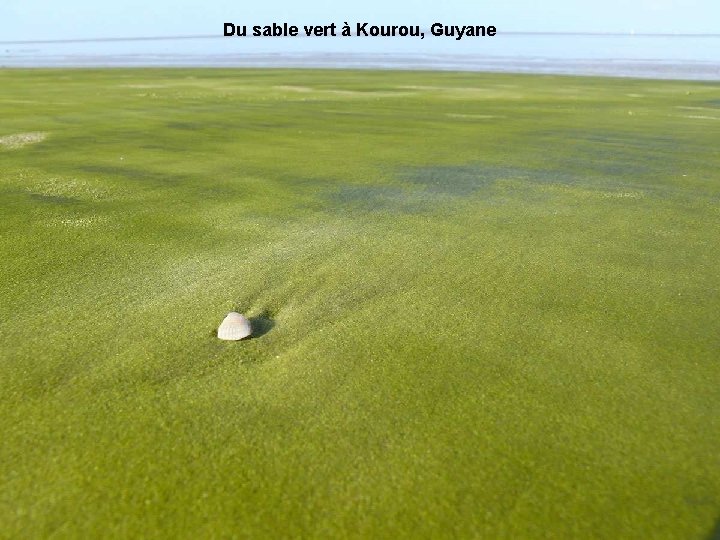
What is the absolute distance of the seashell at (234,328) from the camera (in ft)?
7.66

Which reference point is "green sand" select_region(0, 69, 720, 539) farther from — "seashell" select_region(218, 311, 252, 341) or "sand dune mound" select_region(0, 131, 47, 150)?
"sand dune mound" select_region(0, 131, 47, 150)

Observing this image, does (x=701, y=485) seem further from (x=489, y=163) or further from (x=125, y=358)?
(x=489, y=163)

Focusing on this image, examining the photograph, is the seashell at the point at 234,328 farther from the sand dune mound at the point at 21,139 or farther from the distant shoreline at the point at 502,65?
the distant shoreline at the point at 502,65

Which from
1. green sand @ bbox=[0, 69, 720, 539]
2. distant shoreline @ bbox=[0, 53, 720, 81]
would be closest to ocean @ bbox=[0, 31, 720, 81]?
distant shoreline @ bbox=[0, 53, 720, 81]

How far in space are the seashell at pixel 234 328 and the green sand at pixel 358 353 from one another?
0.04 m

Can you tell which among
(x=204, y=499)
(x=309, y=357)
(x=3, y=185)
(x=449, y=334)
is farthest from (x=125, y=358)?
(x=3, y=185)

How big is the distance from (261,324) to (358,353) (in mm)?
468

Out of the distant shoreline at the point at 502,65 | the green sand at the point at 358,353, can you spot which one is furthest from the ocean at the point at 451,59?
the green sand at the point at 358,353

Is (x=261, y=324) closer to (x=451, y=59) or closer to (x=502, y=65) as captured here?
(x=502, y=65)

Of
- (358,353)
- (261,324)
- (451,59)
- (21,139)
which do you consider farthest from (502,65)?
(358,353)

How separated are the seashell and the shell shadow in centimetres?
4

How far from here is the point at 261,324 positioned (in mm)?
2494

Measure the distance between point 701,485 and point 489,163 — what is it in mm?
4401

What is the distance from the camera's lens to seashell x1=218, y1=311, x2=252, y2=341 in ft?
7.66
